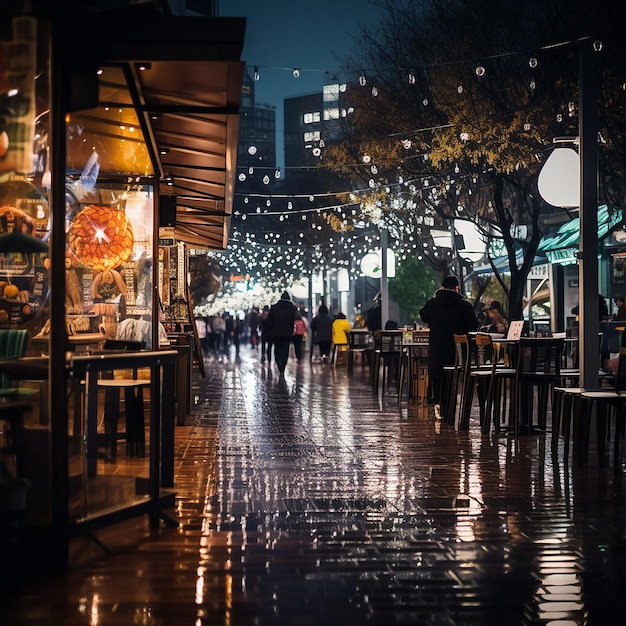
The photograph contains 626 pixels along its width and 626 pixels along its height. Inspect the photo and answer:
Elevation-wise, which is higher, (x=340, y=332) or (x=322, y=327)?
(x=322, y=327)

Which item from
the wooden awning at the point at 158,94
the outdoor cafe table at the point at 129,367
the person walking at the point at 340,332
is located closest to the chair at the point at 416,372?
the wooden awning at the point at 158,94

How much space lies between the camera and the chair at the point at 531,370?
1253 cm

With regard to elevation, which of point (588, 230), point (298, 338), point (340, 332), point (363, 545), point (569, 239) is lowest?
point (363, 545)

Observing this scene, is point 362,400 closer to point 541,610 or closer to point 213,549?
point 213,549

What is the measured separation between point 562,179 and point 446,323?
316 centimetres

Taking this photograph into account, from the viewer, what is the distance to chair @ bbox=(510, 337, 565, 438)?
12531 mm

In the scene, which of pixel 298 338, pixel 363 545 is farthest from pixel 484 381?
pixel 298 338

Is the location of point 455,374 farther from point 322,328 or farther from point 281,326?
point 322,328

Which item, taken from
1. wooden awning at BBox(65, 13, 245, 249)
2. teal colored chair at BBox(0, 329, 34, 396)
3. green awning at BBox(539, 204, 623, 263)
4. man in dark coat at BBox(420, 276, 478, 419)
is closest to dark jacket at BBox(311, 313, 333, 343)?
green awning at BBox(539, 204, 623, 263)

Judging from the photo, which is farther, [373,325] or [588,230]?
[373,325]

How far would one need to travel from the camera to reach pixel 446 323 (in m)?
15.4

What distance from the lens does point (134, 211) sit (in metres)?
11.6

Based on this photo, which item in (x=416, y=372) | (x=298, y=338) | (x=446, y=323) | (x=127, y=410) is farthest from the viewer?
(x=298, y=338)

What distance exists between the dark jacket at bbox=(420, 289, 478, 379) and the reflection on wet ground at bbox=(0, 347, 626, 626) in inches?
124
